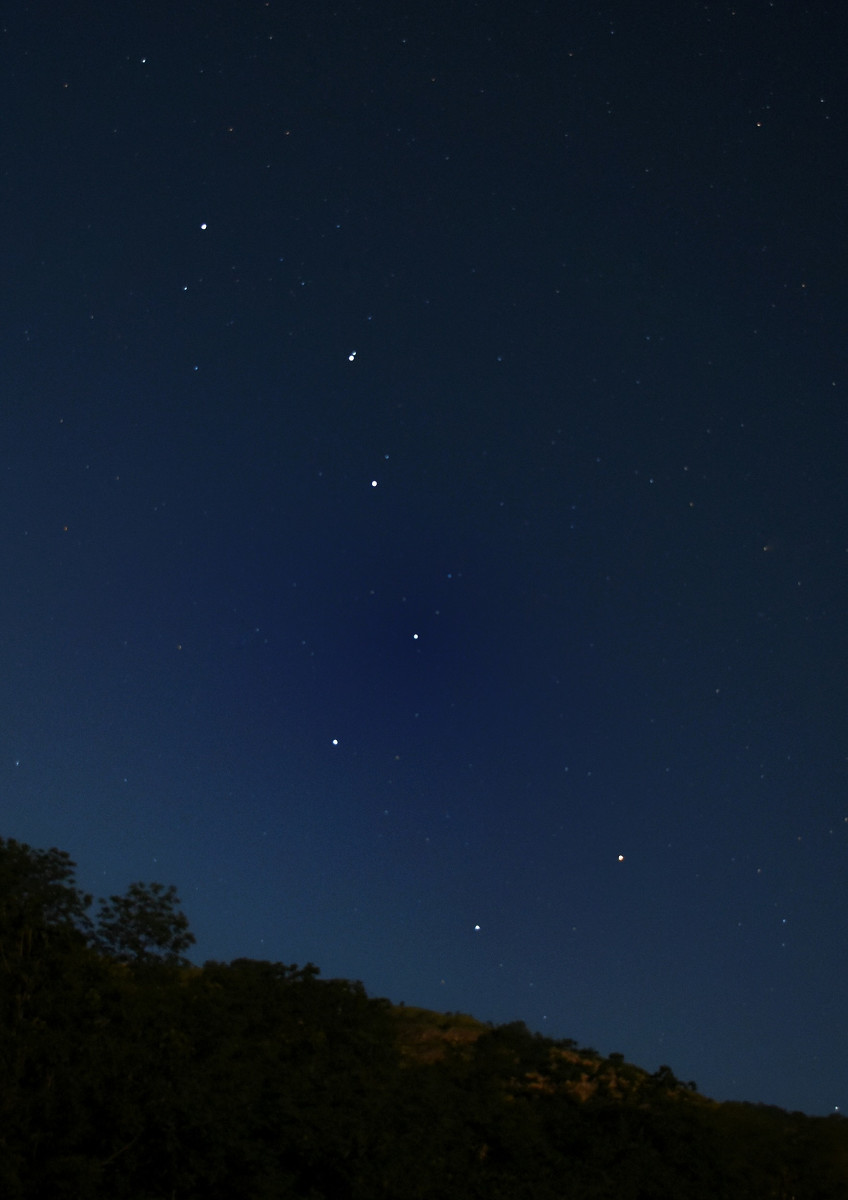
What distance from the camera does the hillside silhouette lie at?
17828 mm

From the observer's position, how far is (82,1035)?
66.7 ft

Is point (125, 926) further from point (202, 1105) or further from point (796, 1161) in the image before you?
point (796, 1161)

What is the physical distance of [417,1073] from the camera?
2552 cm

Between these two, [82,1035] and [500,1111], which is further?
[500,1111]

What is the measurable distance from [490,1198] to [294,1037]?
6885 mm

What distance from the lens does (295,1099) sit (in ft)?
67.4

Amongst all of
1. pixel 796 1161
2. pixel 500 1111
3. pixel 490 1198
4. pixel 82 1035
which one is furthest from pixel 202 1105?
pixel 796 1161

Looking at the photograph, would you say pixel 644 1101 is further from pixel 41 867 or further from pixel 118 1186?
pixel 41 867

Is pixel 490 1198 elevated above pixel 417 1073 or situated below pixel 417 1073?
below

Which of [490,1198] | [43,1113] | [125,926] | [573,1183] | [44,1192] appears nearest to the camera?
[44,1192]

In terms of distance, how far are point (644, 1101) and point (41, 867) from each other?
1739 centimetres

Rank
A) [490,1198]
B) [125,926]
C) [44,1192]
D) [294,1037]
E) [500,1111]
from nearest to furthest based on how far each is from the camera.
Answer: [44,1192] → [490,1198] → [500,1111] → [294,1037] → [125,926]

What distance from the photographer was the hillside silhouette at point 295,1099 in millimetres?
17828

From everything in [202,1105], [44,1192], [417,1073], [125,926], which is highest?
[125,926]
